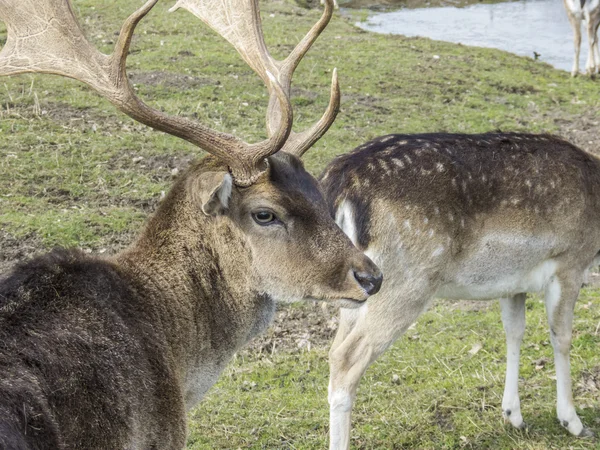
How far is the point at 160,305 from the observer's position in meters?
3.54

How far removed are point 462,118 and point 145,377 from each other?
777 centimetres

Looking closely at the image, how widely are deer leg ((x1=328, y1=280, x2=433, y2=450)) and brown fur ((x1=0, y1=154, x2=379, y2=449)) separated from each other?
1.20 meters

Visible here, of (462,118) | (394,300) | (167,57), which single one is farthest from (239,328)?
(167,57)

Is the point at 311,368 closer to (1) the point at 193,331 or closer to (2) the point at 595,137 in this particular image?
(1) the point at 193,331

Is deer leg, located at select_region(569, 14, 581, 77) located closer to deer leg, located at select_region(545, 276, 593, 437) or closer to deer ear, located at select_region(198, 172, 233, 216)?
deer leg, located at select_region(545, 276, 593, 437)

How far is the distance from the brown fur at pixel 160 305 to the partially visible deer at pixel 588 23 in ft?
34.5

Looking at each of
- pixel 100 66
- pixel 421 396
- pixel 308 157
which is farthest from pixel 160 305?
pixel 308 157

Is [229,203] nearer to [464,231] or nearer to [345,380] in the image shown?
[345,380]

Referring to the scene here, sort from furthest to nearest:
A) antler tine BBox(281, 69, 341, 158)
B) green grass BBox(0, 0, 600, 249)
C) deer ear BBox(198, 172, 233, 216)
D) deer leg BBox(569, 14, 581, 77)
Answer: deer leg BBox(569, 14, 581, 77), green grass BBox(0, 0, 600, 249), antler tine BBox(281, 69, 341, 158), deer ear BBox(198, 172, 233, 216)

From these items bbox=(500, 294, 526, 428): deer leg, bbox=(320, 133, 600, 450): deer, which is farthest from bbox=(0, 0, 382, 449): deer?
bbox=(500, 294, 526, 428): deer leg

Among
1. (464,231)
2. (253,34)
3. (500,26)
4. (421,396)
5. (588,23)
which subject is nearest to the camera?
(253,34)

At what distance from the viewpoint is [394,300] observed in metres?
4.92

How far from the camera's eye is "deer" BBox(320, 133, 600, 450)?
4.94 metres

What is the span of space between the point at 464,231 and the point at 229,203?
6.18 ft
